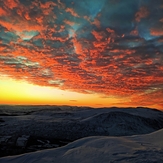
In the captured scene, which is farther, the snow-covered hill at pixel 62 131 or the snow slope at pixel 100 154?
the snow-covered hill at pixel 62 131

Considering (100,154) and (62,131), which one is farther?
(62,131)

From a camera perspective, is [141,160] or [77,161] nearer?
[141,160]

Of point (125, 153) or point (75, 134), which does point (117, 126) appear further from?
point (125, 153)

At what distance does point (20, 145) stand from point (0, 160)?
310 cm

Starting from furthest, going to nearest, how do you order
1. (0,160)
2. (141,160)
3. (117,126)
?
(117,126) → (0,160) → (141,160)

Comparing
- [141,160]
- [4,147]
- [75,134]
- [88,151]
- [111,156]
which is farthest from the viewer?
[75,134]

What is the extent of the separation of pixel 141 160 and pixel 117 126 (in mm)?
8197

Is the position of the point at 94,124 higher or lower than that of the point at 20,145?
higher

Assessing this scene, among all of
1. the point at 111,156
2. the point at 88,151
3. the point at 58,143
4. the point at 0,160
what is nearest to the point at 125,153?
the point at 111,156

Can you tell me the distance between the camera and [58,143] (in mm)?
8211

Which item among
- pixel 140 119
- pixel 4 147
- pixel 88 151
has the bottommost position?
pixel 4 147

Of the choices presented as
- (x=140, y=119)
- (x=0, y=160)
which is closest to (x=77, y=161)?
(x=0, y=160)

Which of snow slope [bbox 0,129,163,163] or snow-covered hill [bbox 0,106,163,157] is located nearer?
snow slope [bbox 0,129,163,163]

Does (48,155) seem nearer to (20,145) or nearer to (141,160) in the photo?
(141,160)
